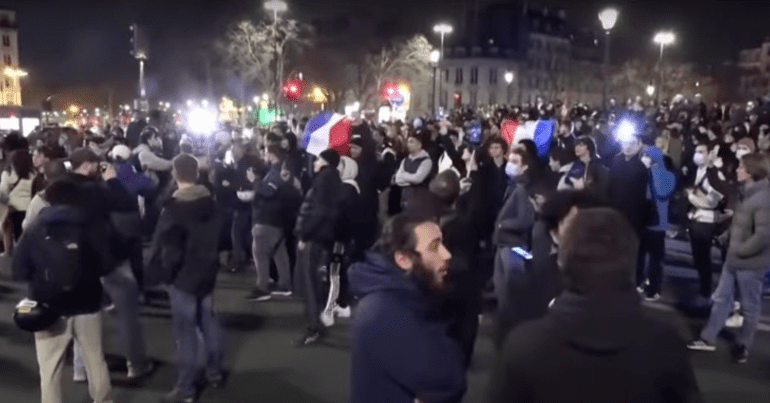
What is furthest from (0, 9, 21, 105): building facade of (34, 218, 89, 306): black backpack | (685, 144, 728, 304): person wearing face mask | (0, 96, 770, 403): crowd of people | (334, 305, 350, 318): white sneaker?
(34, 218, 89, 306): black backpack

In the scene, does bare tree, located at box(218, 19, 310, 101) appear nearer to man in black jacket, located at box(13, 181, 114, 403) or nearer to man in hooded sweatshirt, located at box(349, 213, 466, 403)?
man in black jacket, located at box(13, 181, 114, 403)

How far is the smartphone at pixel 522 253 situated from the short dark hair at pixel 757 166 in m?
1.98

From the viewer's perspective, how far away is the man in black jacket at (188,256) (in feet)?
20.5

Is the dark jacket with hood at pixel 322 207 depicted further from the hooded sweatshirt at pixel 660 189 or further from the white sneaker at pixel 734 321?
the white sneaker at pixel 734 321

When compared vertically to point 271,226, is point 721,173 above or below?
above

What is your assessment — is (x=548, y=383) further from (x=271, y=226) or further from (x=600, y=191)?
(x=271, y=226)

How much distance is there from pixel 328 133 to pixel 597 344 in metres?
7.89

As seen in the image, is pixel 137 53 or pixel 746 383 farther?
pixel 137 53

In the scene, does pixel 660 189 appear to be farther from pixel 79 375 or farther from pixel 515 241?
pixel 79 375

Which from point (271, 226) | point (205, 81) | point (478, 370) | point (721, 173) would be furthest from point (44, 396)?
point (205, 81)

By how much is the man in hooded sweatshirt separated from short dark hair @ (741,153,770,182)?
178 inches

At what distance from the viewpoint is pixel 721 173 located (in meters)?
9.38

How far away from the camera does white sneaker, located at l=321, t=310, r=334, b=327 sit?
28.6ft

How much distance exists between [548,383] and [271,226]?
7.55 meters
